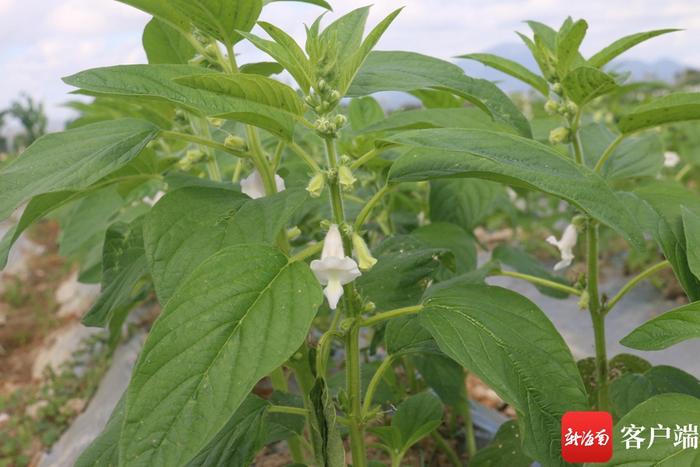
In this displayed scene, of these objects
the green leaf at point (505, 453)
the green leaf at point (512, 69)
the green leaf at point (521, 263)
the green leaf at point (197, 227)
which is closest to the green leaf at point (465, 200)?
the green leaf at point (521, 263)

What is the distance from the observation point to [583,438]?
1.11m

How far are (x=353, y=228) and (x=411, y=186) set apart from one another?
1000mm

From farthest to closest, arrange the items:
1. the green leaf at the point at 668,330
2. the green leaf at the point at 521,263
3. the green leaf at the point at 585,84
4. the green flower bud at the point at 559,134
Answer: the green leaf at the point at 521,263, the green flower bud at the point at 559,134, the green leaf at the point at 585,84, the green leaf at the point at 668,330

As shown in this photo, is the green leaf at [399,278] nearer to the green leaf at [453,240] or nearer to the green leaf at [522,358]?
the green leaf at [522,358]

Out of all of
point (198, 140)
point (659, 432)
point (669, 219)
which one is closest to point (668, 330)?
point (659, 432)

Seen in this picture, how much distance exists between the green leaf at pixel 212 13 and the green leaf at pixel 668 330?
0.82 m

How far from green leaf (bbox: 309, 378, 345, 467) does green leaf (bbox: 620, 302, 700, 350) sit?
0.48 m

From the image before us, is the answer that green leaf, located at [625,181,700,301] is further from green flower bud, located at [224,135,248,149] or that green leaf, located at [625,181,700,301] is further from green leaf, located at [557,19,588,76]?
green flower bud, located at [224,135,248,149]

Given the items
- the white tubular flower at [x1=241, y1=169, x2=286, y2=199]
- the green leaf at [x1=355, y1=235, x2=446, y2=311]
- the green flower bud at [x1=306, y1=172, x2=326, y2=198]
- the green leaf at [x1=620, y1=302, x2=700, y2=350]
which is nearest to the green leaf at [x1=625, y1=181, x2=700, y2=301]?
the green leaf at [x1=620, y1=302, x2=700, y2=350]

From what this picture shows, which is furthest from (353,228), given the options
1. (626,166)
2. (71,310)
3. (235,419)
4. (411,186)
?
(71,310)

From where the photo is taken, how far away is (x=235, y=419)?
127cm

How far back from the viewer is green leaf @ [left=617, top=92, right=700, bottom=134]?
4.13ft

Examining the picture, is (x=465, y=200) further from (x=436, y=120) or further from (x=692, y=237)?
(x=692, y=237)

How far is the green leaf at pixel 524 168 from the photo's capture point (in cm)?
102
